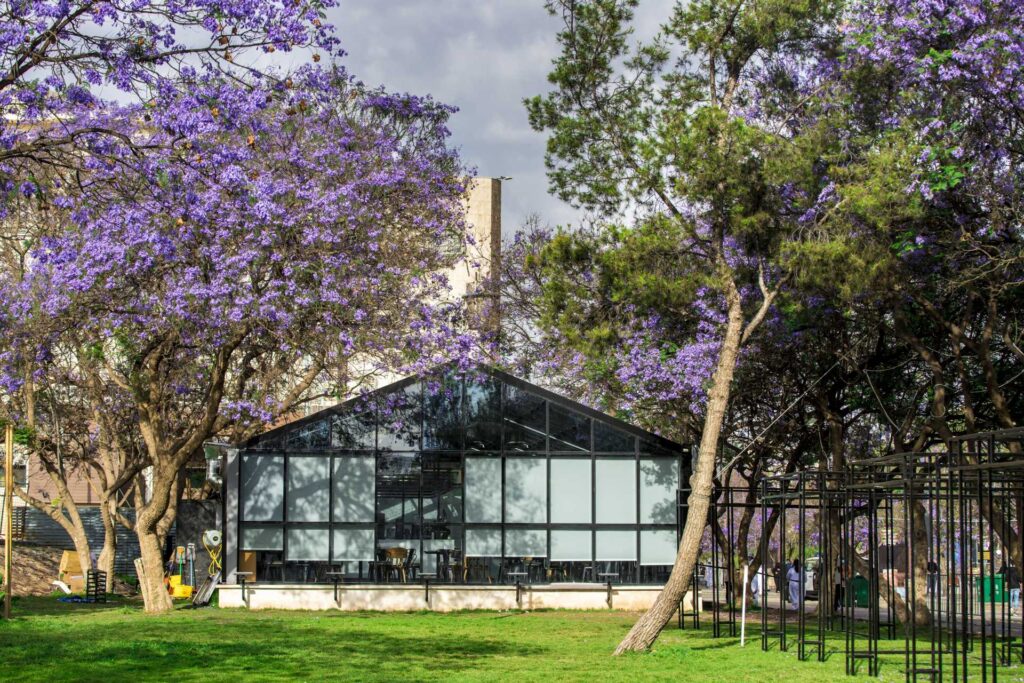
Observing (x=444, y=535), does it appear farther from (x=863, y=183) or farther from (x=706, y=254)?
(x=863, y=183)

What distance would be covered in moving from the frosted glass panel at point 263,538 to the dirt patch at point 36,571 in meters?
10.6

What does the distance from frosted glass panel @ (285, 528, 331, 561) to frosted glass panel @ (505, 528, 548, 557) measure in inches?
144

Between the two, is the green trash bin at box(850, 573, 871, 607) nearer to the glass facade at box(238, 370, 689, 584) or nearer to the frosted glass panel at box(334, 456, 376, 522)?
the glass facade at box(238, 370, 689, 584)

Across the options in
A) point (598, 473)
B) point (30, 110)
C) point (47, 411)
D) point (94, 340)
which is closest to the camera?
point (30, 110)

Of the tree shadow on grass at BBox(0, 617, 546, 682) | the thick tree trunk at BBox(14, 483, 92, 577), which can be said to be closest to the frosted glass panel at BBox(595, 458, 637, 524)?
the tree shadow on grass at BBox(0, 617, 546, 682)

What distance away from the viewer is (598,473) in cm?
2638

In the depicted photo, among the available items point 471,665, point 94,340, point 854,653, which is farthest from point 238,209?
point 854,653

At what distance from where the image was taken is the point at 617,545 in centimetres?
2617

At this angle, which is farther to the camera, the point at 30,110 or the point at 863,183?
the point at 863,183

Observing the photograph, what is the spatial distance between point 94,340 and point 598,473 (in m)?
10.3

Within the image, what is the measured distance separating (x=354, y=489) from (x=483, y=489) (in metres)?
2.63

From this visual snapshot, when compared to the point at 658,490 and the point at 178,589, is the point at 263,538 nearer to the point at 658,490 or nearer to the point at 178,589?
the point at 178,589

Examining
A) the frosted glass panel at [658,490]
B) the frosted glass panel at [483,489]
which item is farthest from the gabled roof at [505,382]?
the frosted glass panel at [483,489]

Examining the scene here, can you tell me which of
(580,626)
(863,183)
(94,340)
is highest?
(863,183)
